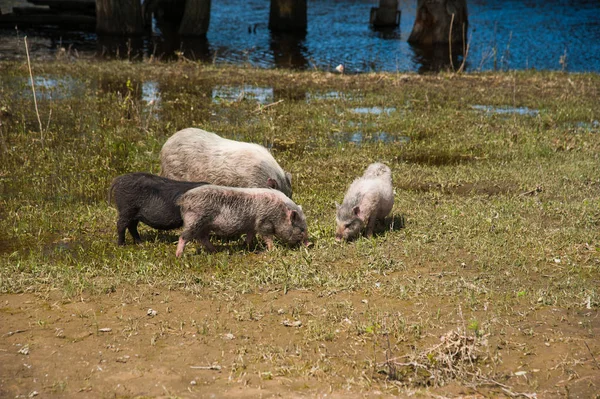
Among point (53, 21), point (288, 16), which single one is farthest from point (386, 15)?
point (53, 21)

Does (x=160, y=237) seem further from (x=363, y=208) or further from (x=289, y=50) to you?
(x=289, y=50)

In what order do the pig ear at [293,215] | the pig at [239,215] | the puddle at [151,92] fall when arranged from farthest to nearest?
the puddle at [151,92] → the pig ear at [293,215] → the pig at [239,215]

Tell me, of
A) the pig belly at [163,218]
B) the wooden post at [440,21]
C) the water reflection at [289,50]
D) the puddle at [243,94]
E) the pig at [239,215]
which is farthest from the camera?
the wooden post at [440,21]

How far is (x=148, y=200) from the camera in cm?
733

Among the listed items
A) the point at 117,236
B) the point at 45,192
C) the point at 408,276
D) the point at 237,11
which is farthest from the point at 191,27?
the point at 408,276

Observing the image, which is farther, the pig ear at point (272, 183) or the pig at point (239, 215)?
the pig ear at point (272, 183)

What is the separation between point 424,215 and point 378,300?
96.0 inches

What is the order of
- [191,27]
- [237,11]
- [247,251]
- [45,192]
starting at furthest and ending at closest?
[237,11] → [191,27] → [45,192] → [247,251]

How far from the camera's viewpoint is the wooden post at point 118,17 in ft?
78.4

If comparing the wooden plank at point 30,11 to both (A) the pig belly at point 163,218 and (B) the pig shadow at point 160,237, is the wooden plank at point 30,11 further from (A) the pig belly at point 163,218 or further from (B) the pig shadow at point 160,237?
(A) the pig belly at point 163,218

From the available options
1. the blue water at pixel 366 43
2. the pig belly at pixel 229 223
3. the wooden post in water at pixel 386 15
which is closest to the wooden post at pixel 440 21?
the blue water at pixel 366 43

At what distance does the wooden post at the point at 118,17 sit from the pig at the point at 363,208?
1830 cm

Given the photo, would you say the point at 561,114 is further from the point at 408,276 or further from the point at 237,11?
the point at 237,11

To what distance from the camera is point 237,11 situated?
34875mm
